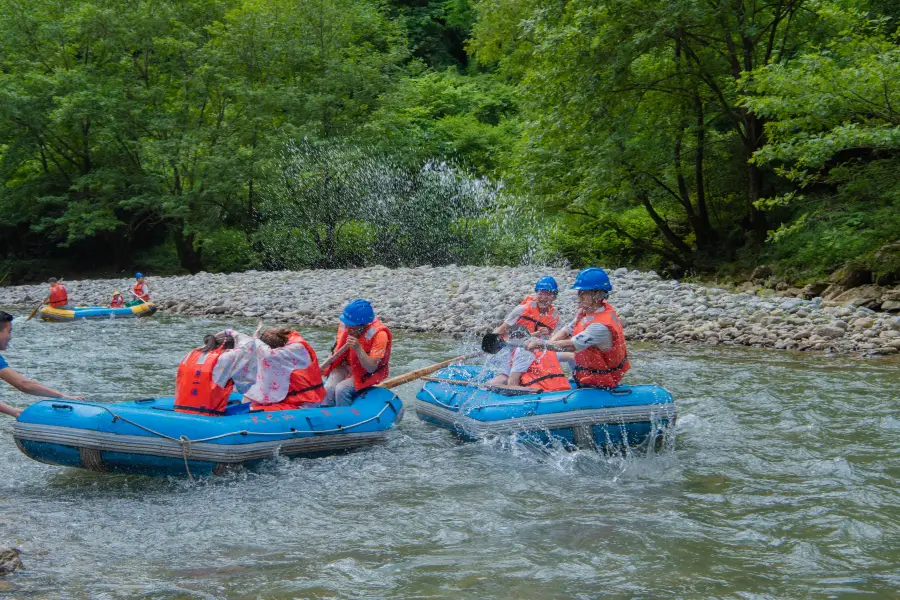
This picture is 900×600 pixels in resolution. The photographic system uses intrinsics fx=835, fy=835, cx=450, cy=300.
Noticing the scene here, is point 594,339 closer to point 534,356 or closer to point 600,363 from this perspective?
point 600,363

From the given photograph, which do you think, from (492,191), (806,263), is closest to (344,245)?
(492,191)

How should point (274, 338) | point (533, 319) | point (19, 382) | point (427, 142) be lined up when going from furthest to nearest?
point (427, 142)
point (533, 319)
point (274, 338)
point (19, 382)

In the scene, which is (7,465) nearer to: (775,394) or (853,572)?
(853,572)

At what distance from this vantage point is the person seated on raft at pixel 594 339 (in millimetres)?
6902

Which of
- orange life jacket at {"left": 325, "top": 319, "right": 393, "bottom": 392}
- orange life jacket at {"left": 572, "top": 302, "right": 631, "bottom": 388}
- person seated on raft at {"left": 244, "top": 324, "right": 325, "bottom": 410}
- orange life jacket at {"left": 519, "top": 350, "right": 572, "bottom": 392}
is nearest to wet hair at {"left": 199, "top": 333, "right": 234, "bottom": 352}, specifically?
person seated on raft at {"left": 244, "top": 324, "right": 325, "bottom": 410}

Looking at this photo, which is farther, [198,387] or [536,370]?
[536,370]

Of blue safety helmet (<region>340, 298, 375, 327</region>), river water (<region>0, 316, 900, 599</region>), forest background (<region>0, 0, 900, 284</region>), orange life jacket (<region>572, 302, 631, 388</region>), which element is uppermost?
forest background (<region>0, 0, 900, 284</region>)

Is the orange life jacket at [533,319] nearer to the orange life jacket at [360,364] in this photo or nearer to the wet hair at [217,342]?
the orange life jacket at [360,364]

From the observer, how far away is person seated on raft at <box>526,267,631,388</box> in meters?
6.90

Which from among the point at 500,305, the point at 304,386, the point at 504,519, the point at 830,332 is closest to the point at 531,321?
the point at 304,386

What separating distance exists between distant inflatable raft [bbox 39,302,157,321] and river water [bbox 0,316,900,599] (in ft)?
33.1

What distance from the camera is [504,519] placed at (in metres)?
5.72

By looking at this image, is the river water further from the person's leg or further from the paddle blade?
the paddle blade

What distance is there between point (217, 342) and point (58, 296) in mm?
12333
